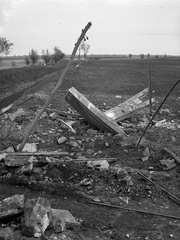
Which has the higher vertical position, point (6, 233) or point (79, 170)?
point (6, 233)

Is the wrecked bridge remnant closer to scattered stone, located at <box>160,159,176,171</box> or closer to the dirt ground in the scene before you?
the dirt ground

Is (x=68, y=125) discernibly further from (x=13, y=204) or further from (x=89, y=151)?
(x=13, y=204)

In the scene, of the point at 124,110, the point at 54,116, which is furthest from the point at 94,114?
the point at 54,116

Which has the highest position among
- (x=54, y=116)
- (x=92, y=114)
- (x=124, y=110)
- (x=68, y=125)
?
(x=92, y=114)

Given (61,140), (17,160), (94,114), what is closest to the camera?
(17,160)

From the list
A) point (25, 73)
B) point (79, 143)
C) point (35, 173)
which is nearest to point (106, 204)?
point (35, 173)

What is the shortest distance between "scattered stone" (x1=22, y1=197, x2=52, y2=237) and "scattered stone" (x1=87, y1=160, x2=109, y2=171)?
2.09m

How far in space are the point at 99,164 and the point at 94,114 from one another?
2.32 metres

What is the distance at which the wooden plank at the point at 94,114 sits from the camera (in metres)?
8.10

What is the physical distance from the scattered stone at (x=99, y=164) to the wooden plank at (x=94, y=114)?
207cm

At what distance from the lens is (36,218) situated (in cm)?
377

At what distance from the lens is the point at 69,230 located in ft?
13.6

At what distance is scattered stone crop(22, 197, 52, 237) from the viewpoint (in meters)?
3.66

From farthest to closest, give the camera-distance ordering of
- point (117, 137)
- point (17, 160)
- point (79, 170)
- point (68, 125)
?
point (68, 125) < point (117, 137) < point (17, 160) < point (79, 170)
